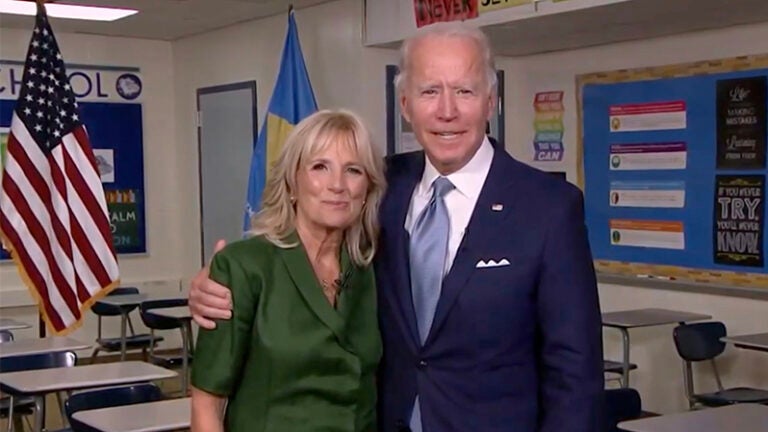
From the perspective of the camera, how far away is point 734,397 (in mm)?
5195

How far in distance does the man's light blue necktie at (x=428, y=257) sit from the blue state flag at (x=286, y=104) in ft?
15.4

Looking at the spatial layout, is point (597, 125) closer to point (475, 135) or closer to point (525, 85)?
point (525, 85)

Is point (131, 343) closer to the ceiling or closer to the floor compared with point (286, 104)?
closer to the floor

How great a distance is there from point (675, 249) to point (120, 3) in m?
3.89

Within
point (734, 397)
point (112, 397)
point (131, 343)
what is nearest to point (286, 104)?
point (131, 343)

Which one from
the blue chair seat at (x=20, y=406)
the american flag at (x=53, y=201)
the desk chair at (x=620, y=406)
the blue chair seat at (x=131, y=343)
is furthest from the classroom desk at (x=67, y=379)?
the blue chair seat at (x=131, y=343)

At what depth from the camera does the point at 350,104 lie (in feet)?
22.6

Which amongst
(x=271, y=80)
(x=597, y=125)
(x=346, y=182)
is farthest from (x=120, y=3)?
(x=346, y=182)

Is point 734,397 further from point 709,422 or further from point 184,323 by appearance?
point 184,323

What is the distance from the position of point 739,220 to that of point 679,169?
500mm

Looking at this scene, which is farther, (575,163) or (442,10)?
(575,163)

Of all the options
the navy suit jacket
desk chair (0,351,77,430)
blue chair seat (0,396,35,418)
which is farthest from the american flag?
the navy suit jacket

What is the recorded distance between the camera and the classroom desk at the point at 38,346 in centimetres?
493

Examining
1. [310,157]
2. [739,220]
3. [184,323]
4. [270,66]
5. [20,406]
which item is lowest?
[20,406]
